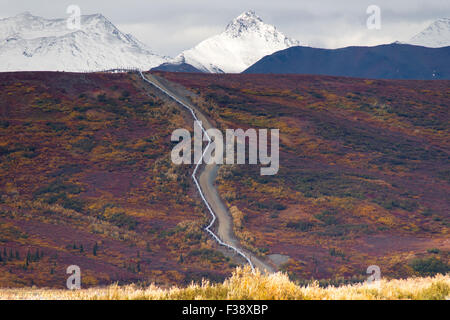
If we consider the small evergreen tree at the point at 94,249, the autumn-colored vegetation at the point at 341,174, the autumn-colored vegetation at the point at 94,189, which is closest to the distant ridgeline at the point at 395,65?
the autumn-colored vegetation at the point at 341,174

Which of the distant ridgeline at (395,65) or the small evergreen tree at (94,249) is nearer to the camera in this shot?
the small evergreen tree at (94,249)

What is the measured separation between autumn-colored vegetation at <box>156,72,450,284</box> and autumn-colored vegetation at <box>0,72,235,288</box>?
4196mm

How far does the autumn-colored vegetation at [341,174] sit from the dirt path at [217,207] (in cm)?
64

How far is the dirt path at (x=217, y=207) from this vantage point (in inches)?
1292

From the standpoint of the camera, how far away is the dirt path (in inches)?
1292

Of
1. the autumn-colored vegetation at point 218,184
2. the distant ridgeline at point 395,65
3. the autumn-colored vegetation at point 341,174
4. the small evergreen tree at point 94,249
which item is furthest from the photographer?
the distant ridgeline at point 395,65

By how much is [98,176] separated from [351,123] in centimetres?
2983

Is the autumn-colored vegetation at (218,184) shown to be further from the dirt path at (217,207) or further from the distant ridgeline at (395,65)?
the distant ridgeline at (395,65)

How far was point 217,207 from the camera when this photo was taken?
4300cm

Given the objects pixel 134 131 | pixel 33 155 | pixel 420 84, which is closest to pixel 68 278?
pixel 33 155

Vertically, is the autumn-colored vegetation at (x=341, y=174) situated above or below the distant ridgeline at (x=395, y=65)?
below

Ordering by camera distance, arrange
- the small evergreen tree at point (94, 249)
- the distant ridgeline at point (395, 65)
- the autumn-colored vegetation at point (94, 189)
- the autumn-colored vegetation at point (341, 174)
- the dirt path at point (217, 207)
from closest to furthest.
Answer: the autumn-colored vegetation at point (94, 189)
the small evergreen tree at point (94, 249)
the dirt path at point (217, 207)
the autumn-colored vegetation at point (341, 174)
the distant ridgeline at point (395, 65)

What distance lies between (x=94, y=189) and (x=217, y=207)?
9.40 metres

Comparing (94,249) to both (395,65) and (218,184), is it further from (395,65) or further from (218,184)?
(395,65)
